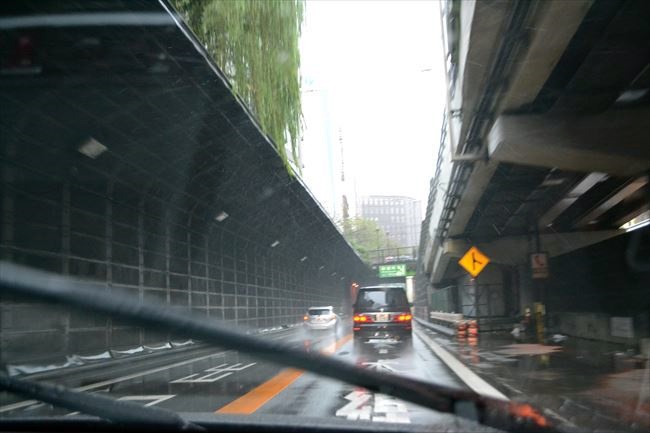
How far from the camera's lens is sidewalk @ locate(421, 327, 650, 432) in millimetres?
6832

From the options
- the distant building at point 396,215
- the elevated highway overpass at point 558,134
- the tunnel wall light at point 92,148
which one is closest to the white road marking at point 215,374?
the tunnel wall light at point 92,148

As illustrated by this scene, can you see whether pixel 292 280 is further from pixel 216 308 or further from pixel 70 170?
pixel 70 170

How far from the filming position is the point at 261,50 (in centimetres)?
1107

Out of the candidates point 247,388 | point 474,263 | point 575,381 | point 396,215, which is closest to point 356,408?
point 247,388

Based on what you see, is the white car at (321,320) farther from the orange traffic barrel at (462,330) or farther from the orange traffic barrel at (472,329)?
the orange traffic barrel at (472,329)

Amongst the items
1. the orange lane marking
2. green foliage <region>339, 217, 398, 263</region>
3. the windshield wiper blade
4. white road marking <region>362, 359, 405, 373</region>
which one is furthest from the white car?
the windshield wiper blade

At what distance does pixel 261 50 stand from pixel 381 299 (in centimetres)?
992

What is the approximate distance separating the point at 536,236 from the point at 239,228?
38.9 feet

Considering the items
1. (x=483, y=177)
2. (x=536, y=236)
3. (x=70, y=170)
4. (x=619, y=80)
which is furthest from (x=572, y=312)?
(x=70, y=170)

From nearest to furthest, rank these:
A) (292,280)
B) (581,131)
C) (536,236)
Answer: (581,131) → (536,236) → (292,280)

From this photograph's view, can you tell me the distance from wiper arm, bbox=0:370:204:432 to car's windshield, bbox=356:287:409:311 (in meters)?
15.5

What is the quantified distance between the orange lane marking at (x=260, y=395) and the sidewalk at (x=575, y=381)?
3.05 meters

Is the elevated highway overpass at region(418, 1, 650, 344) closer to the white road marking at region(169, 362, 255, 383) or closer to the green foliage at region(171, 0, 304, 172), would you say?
the green foliage at region(171, 0, 304, 172)

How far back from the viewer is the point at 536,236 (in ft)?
85.8
